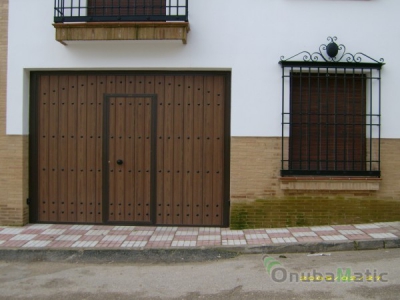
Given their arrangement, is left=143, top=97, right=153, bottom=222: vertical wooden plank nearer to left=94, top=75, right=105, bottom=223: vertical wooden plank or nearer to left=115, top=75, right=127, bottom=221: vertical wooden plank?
left=115, top=75, right=127, bottom=221: vertical wooden plank

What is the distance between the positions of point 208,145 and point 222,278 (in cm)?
254

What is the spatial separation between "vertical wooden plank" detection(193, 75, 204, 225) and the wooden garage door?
0.05ft

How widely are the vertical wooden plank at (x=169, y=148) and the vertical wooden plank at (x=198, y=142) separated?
0.37 m

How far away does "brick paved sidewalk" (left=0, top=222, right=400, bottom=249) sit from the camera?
6219 mm

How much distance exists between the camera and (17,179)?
23.6 feet

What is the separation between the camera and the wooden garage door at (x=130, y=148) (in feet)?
23.6

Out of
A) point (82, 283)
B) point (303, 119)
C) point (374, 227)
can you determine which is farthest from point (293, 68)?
point (82, 283)

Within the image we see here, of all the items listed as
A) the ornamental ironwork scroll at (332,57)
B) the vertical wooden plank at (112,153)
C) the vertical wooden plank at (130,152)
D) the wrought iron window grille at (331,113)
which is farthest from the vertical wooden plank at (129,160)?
the ornamental ironwork scroll at (332,57)

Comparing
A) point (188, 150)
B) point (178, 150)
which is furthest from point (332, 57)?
point (178, 150)

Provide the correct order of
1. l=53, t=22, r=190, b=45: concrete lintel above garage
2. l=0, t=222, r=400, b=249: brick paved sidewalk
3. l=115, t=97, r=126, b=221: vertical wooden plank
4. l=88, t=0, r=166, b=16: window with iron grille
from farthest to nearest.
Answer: l=115, t=97, r=126, b=221: vertical wooden plank, l=88, t=0, r=166, b=16: window with iron grille, l=53, t=22, r=190, b=45: concrete lintel above garage, l=0, t=222, r=400, b=249: brick paved sidewalk

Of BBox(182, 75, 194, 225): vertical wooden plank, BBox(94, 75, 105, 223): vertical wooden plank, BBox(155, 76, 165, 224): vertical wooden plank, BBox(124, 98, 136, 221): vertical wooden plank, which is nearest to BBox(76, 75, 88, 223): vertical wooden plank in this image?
BBox(94, 75, 105, 223): vertical wooden plank

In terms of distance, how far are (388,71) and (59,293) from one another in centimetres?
574

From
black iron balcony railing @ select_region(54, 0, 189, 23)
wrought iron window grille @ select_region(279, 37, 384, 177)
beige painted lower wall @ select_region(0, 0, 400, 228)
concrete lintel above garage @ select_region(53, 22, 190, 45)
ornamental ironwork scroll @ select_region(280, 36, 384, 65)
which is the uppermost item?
black iron balcony railing @ select_region(54, 0, 189, 23)

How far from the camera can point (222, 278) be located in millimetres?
5195
